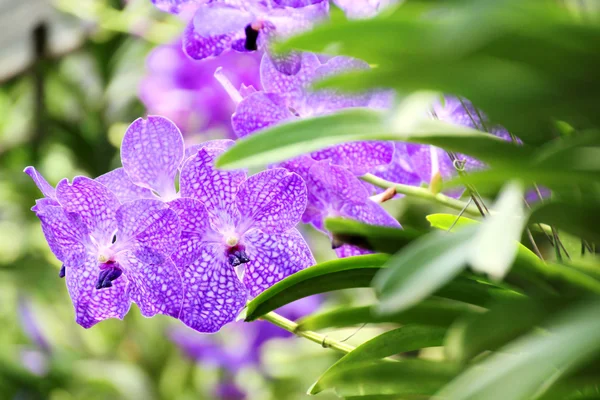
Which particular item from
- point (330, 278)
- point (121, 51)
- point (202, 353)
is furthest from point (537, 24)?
point (121, 51)

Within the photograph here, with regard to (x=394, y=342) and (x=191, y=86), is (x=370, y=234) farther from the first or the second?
(x=191, y=86)

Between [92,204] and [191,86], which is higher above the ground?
[92,204]

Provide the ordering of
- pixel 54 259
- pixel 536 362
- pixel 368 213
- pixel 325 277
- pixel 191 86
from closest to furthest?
1. pixel 536 362
2. pixel 325 277
3. pixel 368 213
4. pixel 54 259
5. pixel 191 86

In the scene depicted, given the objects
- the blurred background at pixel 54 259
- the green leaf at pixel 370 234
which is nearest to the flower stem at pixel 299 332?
the green leaf at pixel 370 234

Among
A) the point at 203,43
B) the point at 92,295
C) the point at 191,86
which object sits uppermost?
the point at 203,43

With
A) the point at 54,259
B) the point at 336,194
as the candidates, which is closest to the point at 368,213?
the point at 336,194

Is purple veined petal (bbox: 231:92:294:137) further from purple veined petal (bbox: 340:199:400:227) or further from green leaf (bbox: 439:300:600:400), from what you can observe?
green leaf (bbox: 439:300:600:400)

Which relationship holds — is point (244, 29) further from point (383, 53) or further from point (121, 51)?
point (121, 51)

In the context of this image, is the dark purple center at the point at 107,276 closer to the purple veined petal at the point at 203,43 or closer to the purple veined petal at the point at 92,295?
the purple veined petal at the point at 92,295
